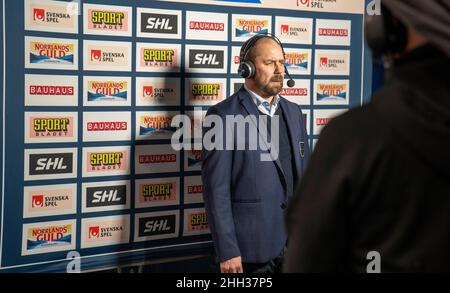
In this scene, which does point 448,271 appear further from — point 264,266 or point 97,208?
point 97,208

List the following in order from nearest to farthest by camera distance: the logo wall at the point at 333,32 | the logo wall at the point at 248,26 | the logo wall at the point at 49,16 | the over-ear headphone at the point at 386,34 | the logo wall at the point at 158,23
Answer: the over-ear headphone at the point at 386,34, the logo wall at the point at 49,16, the logo wall at the point at 158,23, the logo wall at the point at 248,26, the logo wall at the point at 333,32

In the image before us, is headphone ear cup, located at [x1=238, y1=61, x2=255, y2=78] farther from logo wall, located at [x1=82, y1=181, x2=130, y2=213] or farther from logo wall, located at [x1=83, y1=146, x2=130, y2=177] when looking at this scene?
logo wall, located at [x1=82, y1=181, x2=130, y2=213]

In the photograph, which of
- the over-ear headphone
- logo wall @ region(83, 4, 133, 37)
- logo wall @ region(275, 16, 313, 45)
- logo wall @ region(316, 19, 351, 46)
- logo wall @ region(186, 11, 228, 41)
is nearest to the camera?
the over-ear headphone

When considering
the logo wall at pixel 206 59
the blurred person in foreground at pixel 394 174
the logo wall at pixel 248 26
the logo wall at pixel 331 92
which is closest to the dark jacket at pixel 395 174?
the blurred person in foreground at pixel 394 174

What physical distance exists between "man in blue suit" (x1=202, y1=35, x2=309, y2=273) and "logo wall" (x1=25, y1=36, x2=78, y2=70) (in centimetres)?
76

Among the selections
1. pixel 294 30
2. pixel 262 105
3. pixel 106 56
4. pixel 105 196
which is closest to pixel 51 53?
pixel 106 56

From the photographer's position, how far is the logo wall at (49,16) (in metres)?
2.83

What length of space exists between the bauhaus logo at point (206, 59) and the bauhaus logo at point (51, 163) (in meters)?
0.87

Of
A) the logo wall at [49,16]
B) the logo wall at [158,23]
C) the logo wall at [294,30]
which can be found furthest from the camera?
the logo wall at [294,30]

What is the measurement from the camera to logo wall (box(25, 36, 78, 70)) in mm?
2852

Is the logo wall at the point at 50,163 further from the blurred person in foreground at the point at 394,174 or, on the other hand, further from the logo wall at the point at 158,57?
the blurred person in foreground at the point at 394,174

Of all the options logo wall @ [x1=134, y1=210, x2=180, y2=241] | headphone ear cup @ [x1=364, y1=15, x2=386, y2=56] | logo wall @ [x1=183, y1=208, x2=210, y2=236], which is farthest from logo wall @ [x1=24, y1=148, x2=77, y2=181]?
headphone ear cup @ [x1=364, y1=15, x2=386, y2=56]
